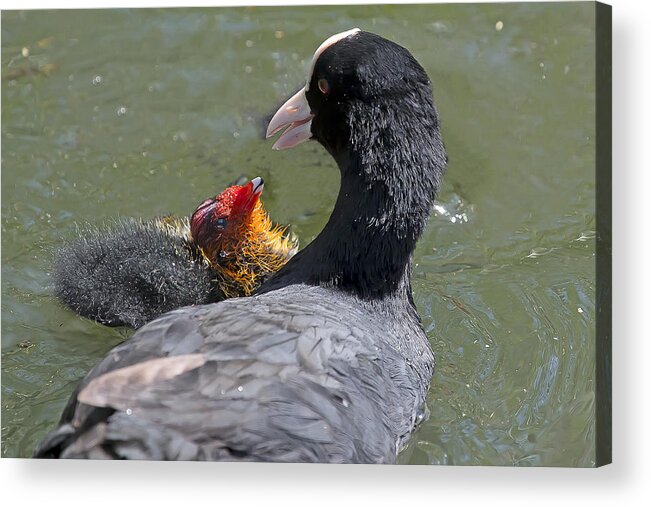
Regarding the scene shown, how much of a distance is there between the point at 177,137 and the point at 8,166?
75cm

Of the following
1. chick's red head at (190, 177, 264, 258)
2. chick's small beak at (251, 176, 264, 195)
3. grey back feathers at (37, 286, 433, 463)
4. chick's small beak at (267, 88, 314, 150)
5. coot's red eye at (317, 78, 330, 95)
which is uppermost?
coot's red eye at (317, 78, 330, 95)

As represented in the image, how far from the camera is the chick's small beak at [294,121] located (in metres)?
4.14

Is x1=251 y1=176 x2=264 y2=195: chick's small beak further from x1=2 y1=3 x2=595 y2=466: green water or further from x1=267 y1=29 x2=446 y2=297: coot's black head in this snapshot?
x1=267 y1=29 x2=446 y2=297: coot's black head

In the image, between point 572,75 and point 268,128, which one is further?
point 268,128

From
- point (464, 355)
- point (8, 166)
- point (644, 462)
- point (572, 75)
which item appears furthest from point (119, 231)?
point (644, 462)

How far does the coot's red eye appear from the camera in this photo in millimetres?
3972

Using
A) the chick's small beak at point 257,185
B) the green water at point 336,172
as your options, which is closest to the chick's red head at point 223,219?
the chick's small beak at point 257,185

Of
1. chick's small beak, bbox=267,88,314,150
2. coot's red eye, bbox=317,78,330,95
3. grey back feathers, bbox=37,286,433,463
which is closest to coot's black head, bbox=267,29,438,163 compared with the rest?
coot's red eye, bbox=317,78,330,95

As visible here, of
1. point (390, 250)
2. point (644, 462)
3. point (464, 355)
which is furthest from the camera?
point (464, 355)

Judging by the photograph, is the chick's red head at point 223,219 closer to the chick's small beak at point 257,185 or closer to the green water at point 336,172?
the chick's small beak at point 257,185

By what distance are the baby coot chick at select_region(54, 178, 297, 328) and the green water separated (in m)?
0.11

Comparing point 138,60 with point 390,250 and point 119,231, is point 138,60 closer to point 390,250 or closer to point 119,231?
point 119,231

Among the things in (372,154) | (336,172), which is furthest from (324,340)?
(336,172)

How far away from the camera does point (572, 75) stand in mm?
4027
